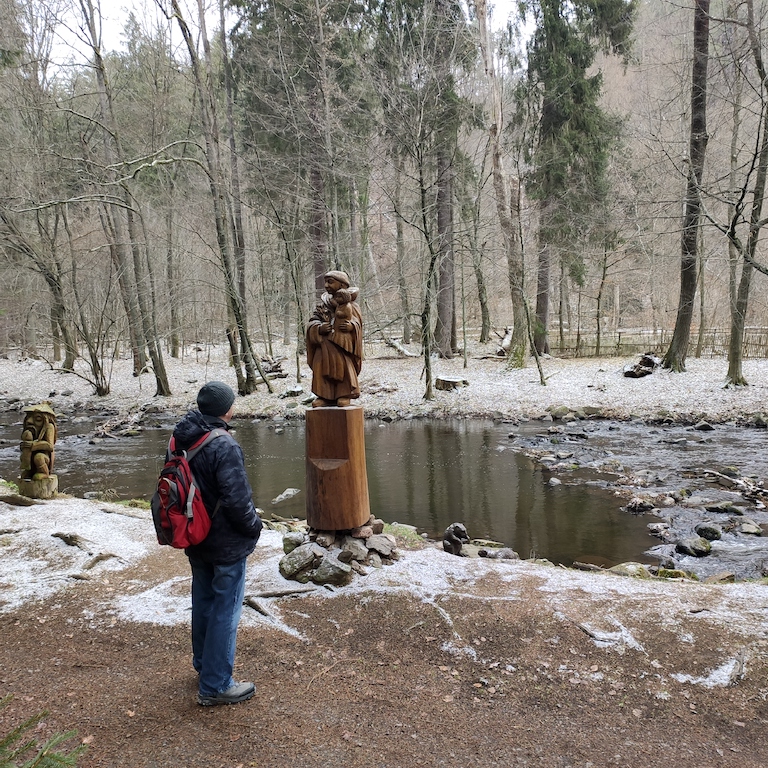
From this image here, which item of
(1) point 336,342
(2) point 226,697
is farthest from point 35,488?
(2) point 226,697

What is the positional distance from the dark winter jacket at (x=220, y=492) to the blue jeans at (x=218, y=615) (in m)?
0.08

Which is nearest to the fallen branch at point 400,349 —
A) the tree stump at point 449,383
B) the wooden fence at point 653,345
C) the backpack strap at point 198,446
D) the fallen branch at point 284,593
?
the tree stump at point 449,383

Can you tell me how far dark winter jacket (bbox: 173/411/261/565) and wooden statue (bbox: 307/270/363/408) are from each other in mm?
2072

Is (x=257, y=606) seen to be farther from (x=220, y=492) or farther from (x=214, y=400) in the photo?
(x=214, y=400)

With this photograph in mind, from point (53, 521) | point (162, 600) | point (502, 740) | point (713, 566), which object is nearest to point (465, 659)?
point (502, 740)

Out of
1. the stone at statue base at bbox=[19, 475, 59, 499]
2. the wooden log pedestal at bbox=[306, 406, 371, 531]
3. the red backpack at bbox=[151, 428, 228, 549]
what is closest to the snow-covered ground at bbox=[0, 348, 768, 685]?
the stone at statue base at bbox=[19, 475, 59, 499]

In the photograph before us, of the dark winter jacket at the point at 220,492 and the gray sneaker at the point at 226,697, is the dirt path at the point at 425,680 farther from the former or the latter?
the dark winter jacket at the point at 220,492

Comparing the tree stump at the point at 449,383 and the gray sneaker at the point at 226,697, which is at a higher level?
the tree stump at the point at 449,383

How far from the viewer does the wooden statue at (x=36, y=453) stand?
7.18 m

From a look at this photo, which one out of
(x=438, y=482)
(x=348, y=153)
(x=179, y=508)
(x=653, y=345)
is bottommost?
(x=438, y=482)

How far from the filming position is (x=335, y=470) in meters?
4.91

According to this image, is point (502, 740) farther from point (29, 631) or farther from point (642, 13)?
point (642, 13)

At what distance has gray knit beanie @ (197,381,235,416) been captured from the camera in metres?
3.02

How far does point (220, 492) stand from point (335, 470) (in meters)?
2.03
